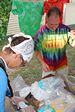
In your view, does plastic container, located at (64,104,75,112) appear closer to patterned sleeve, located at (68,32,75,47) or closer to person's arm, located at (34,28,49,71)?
person's arm, located at (34,28,49,71)

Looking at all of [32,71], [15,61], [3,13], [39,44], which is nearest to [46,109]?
[39,44]

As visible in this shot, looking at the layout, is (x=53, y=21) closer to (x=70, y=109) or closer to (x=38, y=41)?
(x=38, y=41)

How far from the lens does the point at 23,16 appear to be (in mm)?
6188

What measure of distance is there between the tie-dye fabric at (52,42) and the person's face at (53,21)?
66mm

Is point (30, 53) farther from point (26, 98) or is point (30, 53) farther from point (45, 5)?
point (45, 5)

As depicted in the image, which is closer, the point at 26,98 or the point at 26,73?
the point at 26,98

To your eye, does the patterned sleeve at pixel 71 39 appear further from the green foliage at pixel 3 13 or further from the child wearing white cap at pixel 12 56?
the green foliage at pixel 3 13

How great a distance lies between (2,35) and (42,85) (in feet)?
8.41

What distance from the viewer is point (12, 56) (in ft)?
8.93

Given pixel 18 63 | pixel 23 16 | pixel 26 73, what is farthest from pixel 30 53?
pixel 23 16

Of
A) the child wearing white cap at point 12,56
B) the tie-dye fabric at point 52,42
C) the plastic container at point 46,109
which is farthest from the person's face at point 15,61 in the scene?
the tie-dye fabric at point 52,42

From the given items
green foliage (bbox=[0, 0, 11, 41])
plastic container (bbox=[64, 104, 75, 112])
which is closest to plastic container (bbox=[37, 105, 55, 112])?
plastic container (bbox=[64, 104, 75, 112])

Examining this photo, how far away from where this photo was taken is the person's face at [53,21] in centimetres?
407

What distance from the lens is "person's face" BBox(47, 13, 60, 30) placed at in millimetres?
4066
